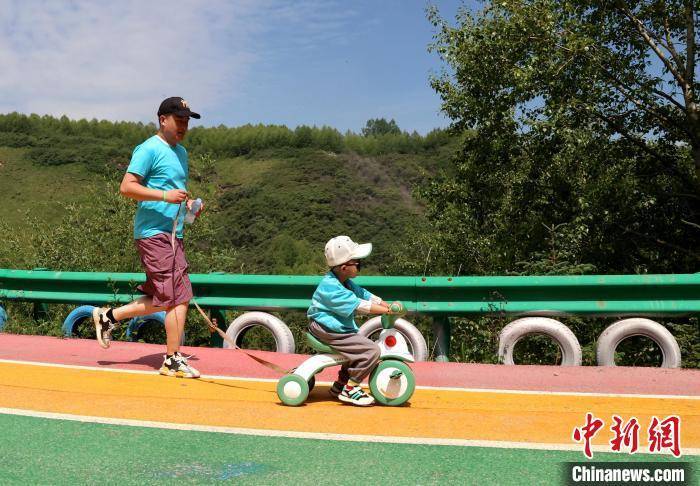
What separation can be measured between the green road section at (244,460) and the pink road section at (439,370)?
197cm

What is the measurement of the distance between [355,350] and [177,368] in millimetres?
1777

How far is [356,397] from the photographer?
5.14 m

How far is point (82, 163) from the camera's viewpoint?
11281cm

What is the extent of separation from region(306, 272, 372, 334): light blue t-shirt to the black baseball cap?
197cm

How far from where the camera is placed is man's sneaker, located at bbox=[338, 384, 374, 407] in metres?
5.12

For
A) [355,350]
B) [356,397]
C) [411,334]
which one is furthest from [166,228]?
[411,334]

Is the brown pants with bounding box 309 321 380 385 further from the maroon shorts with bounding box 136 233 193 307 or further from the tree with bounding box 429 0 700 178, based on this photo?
the tree with bounding box 429 0 700 178

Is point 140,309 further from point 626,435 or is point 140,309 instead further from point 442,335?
point 626,435

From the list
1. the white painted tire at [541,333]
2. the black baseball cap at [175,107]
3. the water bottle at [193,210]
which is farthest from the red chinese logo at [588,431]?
the black baseball cap at [175,107]

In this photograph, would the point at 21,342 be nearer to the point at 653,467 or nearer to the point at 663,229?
the point at 653,467

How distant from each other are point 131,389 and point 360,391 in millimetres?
1654

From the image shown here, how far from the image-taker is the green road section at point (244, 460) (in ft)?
11.4

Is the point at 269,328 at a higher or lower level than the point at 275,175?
lower

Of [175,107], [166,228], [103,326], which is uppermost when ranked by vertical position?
[175,107]
